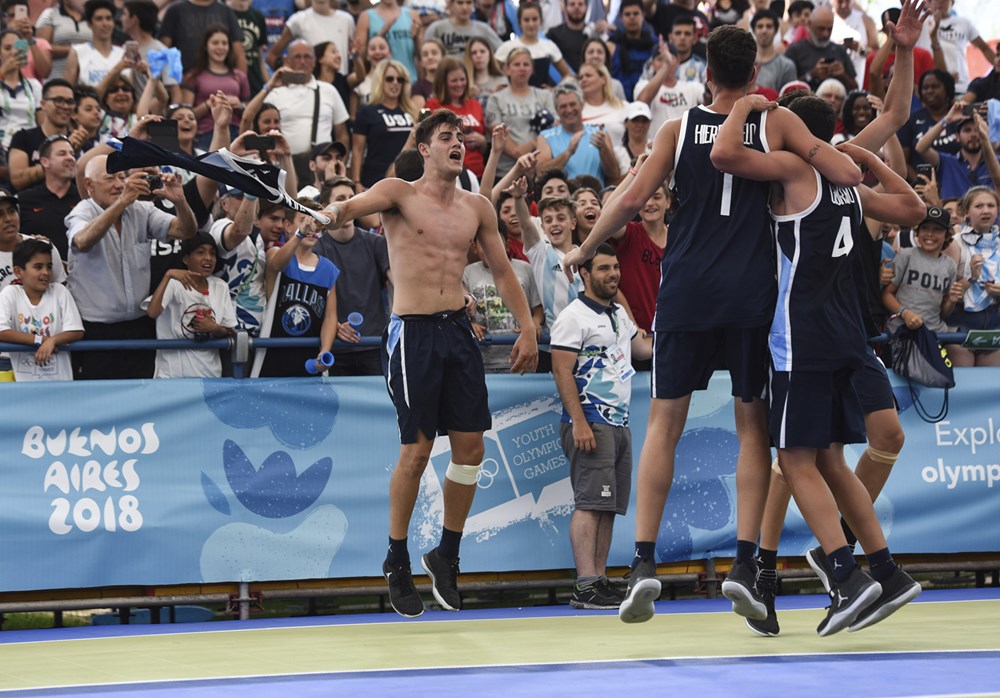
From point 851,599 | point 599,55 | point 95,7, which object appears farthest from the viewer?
point 599,55

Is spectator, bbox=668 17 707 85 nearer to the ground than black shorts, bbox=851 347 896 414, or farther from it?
farther from it

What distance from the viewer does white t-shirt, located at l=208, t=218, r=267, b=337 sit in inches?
368

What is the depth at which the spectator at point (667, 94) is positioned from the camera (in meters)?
13.8

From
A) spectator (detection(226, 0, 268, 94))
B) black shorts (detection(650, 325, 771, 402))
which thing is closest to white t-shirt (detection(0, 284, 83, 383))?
black shorts (detection(650, 325, 771, 402))

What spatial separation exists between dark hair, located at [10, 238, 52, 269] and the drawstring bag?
5.73m

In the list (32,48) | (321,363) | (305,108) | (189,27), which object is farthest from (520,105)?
(321,363)

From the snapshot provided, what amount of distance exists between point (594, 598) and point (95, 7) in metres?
7.60

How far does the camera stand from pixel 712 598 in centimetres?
913

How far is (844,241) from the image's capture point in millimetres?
6066

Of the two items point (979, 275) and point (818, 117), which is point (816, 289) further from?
point (979, 275)

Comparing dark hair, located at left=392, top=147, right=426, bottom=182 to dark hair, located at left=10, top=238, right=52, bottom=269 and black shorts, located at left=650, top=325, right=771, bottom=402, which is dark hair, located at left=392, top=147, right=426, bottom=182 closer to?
dark hair, located at left=10, top=238, right=52, bottom=269

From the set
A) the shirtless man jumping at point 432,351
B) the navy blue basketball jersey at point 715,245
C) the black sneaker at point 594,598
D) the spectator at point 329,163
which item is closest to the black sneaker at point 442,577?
the shirtless man jumping at point 432,351

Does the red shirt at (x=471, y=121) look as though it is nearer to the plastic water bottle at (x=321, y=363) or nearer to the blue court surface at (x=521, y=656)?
the plastic water bottle at (x=321, y=363)

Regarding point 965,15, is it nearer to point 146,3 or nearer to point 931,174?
point 931,174
